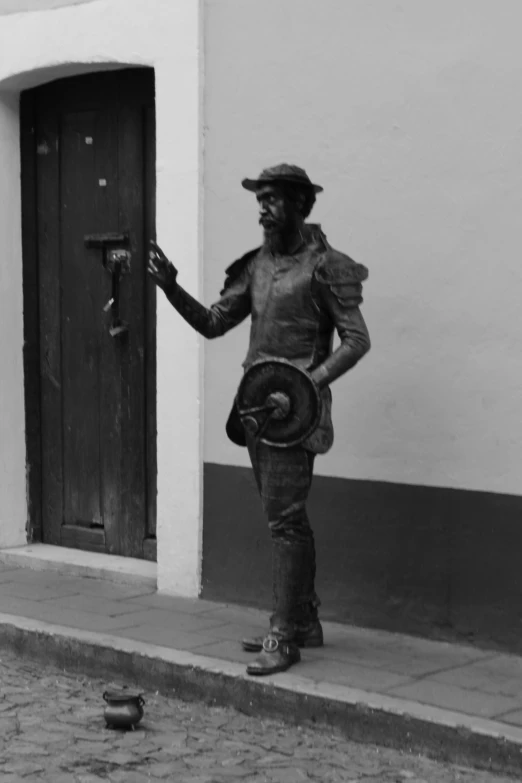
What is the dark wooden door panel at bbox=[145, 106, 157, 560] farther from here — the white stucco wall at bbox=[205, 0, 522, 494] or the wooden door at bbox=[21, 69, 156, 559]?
the white stucco wall at bbox=[205, 0, 522, 494]

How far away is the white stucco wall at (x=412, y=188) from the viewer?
5348 mm

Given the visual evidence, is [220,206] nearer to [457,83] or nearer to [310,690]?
[457,83]

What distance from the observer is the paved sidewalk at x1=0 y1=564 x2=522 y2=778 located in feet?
14.9

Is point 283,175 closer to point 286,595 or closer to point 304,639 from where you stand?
point 286,595

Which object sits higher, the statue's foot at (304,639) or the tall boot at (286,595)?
the tall boot at (286,595)

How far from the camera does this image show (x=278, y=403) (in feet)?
16.4

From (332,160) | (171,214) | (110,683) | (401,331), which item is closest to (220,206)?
(171,214)

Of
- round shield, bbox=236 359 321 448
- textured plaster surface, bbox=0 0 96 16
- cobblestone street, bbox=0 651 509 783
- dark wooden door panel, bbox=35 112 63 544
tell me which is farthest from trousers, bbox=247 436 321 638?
textured plaster surface, bbox=0 0 96 16

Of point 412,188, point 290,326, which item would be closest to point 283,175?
point 290,326

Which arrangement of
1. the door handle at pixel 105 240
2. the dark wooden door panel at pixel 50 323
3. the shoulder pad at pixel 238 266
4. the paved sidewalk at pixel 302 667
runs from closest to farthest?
the paved sidewalk at pixel 302 667, the shoulder pad at pixel 238 266, the door handle at pixel 105 240, the dark wooden door panel at pixel 50 323

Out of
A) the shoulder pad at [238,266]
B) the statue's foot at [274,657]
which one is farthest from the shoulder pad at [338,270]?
the statue's foot at [274,657]

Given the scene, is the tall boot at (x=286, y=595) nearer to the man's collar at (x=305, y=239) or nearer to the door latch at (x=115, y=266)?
the man's collar at (x=305, y=239)

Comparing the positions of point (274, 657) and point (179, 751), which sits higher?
point (274, 657)

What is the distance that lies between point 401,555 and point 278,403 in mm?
1087
